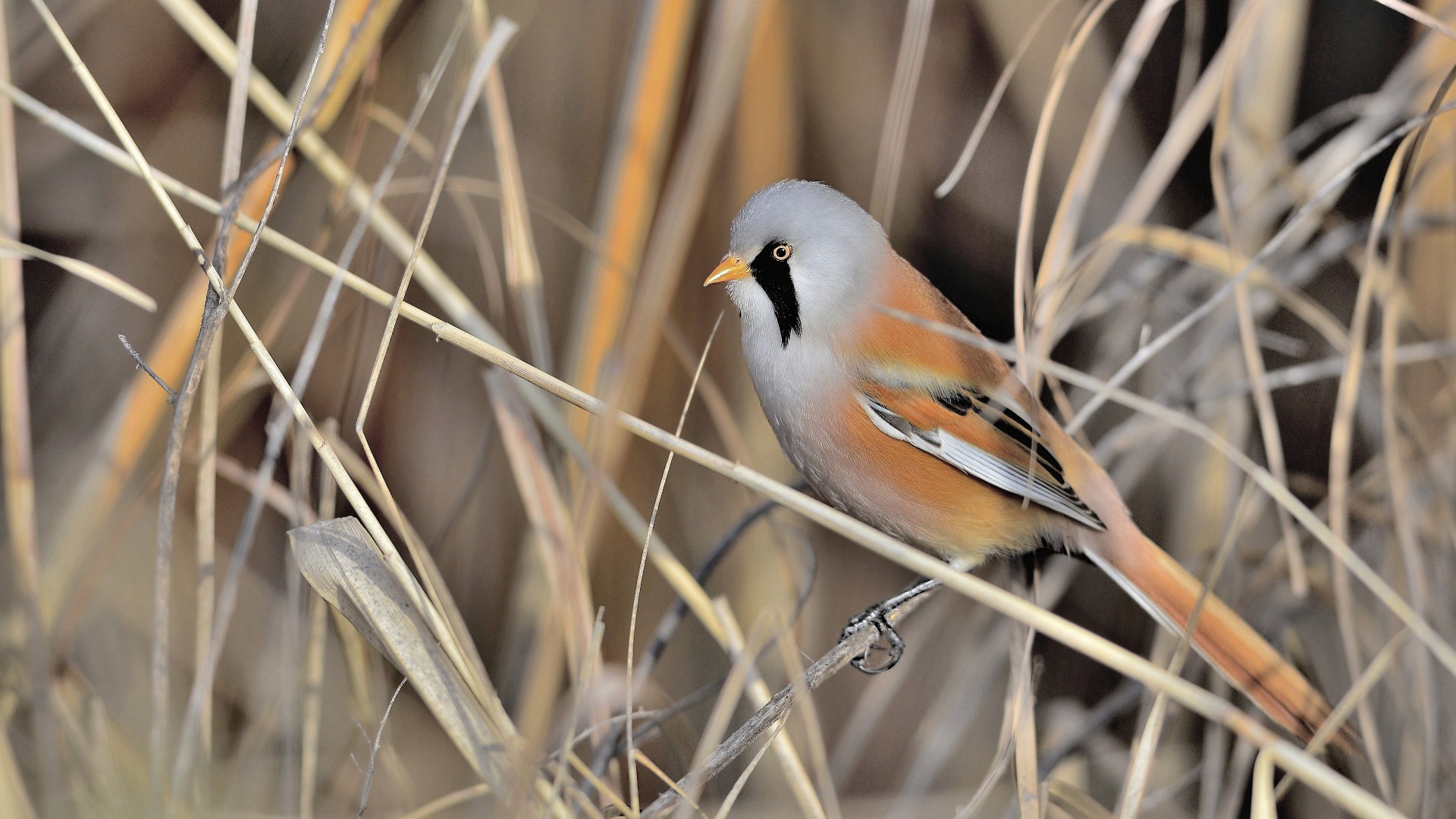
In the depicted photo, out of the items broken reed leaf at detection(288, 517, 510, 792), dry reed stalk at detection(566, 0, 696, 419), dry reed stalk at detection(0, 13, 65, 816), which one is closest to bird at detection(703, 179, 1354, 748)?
dry reed stalk at detection(566, 0, 696, 419)

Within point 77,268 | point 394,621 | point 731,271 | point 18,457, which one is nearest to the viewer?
point 394,621

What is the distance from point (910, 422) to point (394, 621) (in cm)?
108

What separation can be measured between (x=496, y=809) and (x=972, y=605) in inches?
57.7

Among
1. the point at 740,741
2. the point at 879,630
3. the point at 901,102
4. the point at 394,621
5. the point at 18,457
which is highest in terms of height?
the point at 901,102

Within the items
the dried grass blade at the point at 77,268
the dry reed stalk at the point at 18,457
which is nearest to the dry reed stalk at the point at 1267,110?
the dried grass blade at the point at 77,268

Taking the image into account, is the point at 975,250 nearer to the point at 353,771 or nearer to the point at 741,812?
the point at 741,812

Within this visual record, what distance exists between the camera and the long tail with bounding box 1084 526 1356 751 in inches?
65.9

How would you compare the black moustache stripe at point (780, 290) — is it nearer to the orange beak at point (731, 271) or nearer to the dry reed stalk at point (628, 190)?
the orange beak at point (731, 271)

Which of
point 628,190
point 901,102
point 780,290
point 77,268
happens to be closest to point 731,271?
point 780,290

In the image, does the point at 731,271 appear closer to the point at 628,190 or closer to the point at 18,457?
the point at 628,190

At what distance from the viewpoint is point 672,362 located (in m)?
2.31

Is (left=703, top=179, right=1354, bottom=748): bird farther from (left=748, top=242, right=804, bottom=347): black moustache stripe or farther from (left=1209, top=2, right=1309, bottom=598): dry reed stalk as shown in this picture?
(left=1209, top=2, right=1309, bottom=598): dry reed stalk

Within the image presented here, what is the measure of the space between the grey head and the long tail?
0.82 metres

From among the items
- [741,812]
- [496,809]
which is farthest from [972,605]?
[496,809]
